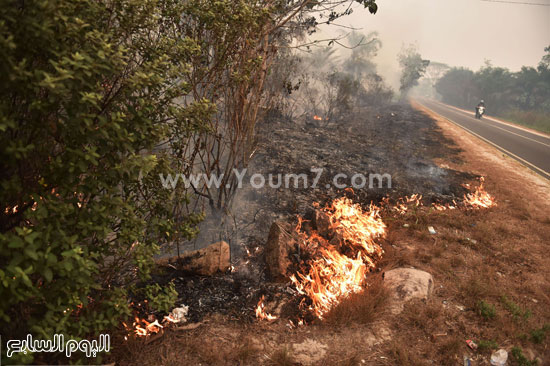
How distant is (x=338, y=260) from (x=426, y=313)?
114cm

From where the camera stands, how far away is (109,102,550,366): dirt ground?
290cm

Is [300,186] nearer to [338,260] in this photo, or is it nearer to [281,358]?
[338,260]

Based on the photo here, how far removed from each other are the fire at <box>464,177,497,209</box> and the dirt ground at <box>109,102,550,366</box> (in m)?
0.18

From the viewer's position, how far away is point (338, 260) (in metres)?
4.07

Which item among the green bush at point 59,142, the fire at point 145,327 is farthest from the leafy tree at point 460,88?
the green bush at point 59,142

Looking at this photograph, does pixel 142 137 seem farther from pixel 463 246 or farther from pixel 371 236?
pixel 463 246

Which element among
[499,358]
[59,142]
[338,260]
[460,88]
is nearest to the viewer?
[59,142]

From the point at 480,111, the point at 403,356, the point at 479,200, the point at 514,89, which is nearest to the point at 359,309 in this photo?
the point at 403,356

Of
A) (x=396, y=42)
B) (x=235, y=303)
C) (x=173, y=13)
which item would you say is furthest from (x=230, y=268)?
(x=396, y=42)

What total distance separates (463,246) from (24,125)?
564 centimetres

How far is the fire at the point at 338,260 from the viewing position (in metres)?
3.59

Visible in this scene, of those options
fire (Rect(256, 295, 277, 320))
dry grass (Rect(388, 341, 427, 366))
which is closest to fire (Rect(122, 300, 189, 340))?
fire (Rect(256, 295, 277, 320))

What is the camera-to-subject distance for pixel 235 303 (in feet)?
11.7

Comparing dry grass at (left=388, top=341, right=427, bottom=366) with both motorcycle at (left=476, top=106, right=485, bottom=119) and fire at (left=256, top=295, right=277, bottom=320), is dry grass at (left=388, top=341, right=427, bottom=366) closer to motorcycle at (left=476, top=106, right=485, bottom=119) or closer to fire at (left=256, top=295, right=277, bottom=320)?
fire at (left=256, top=295, right=277, bottom=320)
